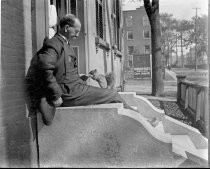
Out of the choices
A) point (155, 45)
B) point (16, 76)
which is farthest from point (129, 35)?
point (16, 76)

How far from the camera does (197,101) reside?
832 cm

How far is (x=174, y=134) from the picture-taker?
5.59 m

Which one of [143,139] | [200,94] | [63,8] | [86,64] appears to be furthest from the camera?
[200,94]

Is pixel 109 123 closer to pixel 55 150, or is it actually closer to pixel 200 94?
pixel 55 150

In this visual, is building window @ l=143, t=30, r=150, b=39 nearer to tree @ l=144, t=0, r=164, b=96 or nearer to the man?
tree @ l=144, t=0, r=164, b=96

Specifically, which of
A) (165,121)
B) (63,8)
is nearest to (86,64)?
(63,8)

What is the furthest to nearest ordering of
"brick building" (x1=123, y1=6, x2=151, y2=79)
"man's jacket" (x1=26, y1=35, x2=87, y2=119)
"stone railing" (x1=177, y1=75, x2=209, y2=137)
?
"brick building" (x1=123, y1=6, x2=151, y2=79), "stone railing" (x1=177, y1=75, x2=209, y2=137), "man's jacket" (x1=26, y1=35, x2=87, y2=119)

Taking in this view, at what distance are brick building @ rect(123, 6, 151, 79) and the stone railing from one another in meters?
10.6

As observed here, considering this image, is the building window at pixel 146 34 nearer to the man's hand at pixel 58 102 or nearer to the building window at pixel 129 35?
the building window at pixel 129 35

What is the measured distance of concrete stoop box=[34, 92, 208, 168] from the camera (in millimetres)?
3389

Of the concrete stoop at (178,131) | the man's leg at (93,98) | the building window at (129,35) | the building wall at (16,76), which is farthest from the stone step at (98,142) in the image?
the building window at (129,35)

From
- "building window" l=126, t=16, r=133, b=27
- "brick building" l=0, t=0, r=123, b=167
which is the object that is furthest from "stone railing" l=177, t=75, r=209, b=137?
"building window" l=126, t=16, r=133, b=27

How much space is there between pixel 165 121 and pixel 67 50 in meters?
3.01

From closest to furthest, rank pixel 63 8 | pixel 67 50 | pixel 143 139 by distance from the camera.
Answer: pixel 143 139 → pixel 67 50 → pixel 63 8
